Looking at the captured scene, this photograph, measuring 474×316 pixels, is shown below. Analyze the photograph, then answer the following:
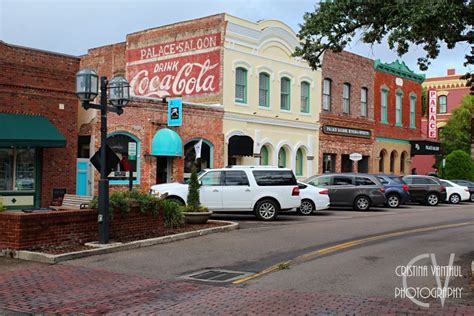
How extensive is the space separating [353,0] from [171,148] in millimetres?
12823

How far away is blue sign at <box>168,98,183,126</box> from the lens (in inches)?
945

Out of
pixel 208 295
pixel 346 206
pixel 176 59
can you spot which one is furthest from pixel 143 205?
pixel 176 59

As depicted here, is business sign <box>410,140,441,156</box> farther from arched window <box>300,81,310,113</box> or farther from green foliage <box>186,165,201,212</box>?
green foliage <box>186,165,201,212</box>

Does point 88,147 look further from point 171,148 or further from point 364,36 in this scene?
point 364,36

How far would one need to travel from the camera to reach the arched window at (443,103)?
2202 inches

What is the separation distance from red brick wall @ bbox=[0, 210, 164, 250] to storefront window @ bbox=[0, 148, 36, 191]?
6485mm

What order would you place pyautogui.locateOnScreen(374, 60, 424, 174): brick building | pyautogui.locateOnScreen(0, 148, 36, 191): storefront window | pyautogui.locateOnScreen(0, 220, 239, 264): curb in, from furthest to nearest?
pyautogui.locateOnScreen(374, 60, 424, 174): brick building, pyautogui.locateOnScreen(0, 148, 36, 191): storefront window, pyautogui.locateOnScreen(0, 220, 239, 264): curb

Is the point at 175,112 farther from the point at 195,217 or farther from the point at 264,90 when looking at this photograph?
the point at 195,217

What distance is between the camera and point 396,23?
447 inches

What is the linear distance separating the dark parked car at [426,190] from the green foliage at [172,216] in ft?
60.3

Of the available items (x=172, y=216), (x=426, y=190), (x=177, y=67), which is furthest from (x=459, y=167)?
(x=172, y=216)

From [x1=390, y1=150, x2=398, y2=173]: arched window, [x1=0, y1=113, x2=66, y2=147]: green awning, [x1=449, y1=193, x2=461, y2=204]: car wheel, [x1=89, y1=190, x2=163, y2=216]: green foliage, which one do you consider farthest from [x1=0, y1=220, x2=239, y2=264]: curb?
[x1=390, y1=150, x2=398, y2=173]: arched window

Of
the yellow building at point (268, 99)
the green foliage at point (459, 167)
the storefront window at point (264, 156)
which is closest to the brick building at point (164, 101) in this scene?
the yellow building at point (268, 99)

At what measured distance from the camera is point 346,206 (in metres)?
25.4
